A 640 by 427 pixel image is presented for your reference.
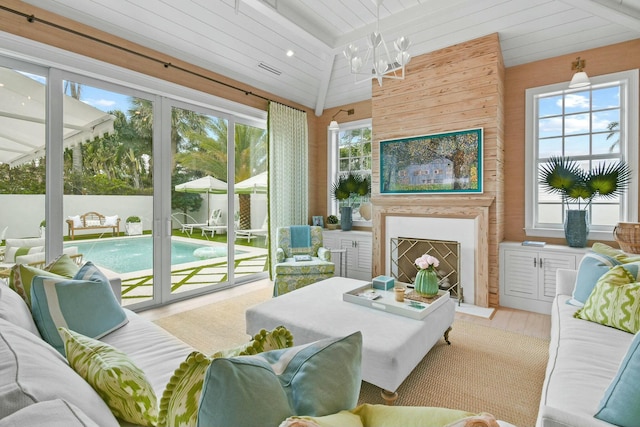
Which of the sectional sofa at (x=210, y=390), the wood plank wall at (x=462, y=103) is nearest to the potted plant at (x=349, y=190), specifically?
the wood plank wall at (x=462, y=103)

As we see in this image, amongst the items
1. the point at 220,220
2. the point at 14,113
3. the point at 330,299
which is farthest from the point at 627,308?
the point at 14,113

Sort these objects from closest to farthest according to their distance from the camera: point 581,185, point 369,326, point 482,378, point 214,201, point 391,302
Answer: point 369,326, point 482,378, point 391,302, point 581,185, point 214,201

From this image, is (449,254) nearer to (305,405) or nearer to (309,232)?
(309,232)

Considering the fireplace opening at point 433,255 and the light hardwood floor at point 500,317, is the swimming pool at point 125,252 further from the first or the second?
the fireplace opening at point 433,255

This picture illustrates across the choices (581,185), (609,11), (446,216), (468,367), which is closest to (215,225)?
(446,216)

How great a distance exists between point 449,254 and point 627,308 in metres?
2.18

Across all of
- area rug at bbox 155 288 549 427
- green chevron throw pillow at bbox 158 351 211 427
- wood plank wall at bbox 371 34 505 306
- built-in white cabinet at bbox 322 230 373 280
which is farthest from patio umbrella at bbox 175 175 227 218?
green chevron throw pillow at bbox 158 351 211 427

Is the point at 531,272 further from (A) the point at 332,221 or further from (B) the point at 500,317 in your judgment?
(A) the point at 332,221

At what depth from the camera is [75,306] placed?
157 centimetres

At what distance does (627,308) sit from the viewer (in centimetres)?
180

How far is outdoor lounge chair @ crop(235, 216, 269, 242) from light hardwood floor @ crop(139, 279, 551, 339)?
95 centimetres

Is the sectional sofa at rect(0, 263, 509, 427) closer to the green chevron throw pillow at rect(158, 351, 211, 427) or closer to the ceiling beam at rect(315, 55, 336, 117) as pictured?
the green chevron throw pillow at rect(158, 351, 211, 427)

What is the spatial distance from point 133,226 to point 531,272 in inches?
178

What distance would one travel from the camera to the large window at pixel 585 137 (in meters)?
3.30
